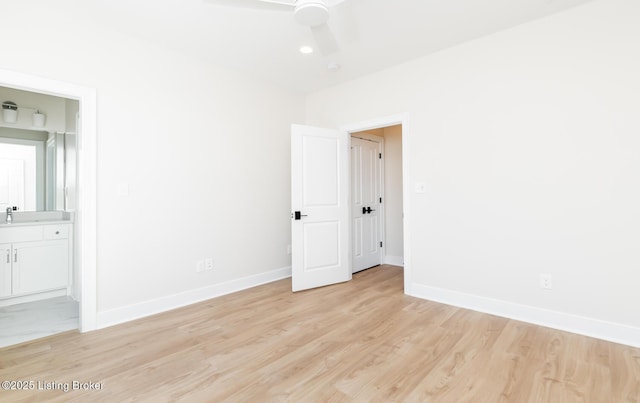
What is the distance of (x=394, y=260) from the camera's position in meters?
4.97

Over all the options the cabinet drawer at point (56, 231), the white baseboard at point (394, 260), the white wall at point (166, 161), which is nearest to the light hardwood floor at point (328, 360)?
the white wall at point (166, 161)

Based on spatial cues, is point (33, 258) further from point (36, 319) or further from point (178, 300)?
point (178, 300)

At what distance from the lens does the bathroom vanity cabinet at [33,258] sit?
3.17m

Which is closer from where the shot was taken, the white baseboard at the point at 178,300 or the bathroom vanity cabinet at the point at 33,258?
the white baseboard at the point at 178,300

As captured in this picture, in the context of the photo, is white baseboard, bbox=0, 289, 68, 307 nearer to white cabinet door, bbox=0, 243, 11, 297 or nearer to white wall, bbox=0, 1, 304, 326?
white cabinet door, bbox=0, 243, 11, 297

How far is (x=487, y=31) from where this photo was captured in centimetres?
280

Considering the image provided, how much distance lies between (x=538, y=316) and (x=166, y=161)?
3.81 meters

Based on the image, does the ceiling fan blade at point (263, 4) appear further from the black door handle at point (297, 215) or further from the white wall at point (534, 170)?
the black door handle at point (297, 215)

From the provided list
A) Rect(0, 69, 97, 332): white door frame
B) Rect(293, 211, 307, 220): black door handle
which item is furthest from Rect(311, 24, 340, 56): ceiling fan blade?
Rect(0, 69, 97, 332): white door frame

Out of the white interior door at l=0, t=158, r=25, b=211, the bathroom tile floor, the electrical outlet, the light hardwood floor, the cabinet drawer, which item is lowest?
the light hardwood floor

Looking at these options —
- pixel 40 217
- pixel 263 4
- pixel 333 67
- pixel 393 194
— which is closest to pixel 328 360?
pixel 263 4

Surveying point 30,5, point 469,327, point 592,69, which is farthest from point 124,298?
point 592,69

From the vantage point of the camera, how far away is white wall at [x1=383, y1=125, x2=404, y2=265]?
4.96m

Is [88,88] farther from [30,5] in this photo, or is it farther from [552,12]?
[552,12]
